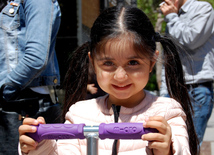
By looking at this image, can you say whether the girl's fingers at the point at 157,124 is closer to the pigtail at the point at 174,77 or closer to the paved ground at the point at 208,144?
the pigtail at the point at 174,77

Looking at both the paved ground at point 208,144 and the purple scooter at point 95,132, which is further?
the paved ground at point 208,144

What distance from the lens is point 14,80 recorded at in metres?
2.24

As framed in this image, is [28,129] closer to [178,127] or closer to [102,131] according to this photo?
[102,131]

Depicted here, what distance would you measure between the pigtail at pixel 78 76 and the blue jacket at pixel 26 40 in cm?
19

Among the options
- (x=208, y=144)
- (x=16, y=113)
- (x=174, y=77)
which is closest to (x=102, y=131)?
(x=174, y=77)

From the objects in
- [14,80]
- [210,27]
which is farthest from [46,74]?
[210,27]

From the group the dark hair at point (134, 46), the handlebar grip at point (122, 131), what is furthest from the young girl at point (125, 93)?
the handlebar grip at point (122, 131)

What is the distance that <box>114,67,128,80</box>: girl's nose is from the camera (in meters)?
1.76

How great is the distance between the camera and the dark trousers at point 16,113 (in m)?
2.32

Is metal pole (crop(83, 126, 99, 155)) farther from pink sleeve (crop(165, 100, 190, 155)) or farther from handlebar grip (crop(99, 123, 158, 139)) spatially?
pink sleeve (crop(165, 100, 190, 155))

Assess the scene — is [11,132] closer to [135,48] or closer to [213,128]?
[135,48]

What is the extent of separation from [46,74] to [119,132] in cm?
128

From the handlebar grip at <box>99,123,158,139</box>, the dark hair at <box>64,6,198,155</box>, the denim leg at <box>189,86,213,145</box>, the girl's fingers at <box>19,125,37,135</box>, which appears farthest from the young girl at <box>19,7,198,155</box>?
the denim leg at <box>189,86,213,145</box>

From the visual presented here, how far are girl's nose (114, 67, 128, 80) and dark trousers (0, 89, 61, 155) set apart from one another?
786mm
